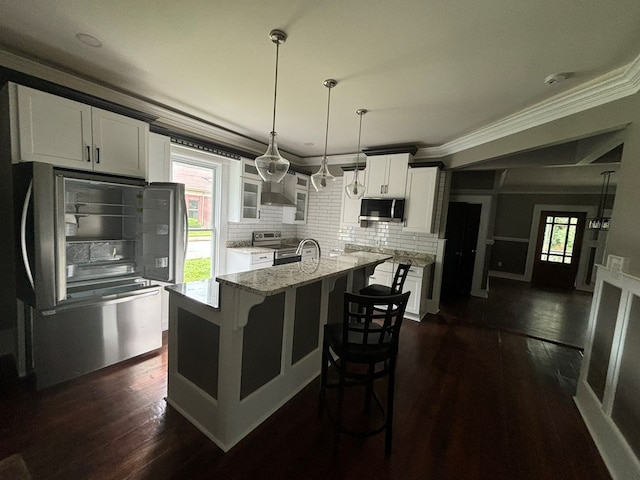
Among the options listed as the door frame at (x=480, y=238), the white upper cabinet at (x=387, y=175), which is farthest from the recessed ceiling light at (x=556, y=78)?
the door frame at (x=480, y=238)

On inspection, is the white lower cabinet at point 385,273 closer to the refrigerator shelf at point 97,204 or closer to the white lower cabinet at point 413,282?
the white lower cabinet at point 413,282

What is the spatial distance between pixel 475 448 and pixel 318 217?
4.12 metres

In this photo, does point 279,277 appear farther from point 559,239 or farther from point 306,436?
point 559,239

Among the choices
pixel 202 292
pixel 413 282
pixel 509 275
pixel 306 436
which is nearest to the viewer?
pixel 306 436

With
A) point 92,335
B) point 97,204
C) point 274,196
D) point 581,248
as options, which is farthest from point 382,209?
point 581,248

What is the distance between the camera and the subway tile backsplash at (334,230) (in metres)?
4.29

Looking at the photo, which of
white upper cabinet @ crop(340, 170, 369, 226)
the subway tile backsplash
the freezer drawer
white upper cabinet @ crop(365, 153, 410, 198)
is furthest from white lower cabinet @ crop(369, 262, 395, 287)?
the freezer drawer

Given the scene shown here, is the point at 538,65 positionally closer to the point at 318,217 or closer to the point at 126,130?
the point at 126,130

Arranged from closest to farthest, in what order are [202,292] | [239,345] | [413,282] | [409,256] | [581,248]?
[239,345]
[202,292]
[413,282]
[409,256]
[581,248]

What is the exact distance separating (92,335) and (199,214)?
1.91 metres

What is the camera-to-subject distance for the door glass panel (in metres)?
3.60

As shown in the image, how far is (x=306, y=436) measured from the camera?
70.6 inches

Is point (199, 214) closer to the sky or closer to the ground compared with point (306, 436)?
closer to the sky

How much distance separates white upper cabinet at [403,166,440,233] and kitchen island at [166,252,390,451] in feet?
7.05
